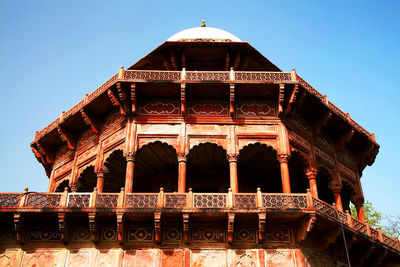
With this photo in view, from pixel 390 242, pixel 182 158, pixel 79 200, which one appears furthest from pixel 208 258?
pixel 390 242

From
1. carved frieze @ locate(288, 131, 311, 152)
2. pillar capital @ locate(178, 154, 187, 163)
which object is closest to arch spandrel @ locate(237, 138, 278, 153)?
carved frieze @ locate(288, 131, 311, 152)

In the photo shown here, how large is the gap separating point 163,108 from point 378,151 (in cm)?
996

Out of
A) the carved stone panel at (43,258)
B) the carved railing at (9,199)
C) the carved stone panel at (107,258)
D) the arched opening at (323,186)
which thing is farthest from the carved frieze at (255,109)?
the carved railing at (9,199)

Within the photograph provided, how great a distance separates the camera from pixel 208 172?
17.9m

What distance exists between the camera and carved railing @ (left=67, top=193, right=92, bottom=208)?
13406 millimetres

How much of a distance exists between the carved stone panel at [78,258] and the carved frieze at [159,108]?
532 cm

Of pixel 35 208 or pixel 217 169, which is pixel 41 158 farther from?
pixel 217 169

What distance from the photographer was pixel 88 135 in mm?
17625

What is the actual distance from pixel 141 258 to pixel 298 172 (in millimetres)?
8390

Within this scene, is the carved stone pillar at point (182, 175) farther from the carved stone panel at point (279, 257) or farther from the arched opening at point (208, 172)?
the carved stone panel at point (279, 257)

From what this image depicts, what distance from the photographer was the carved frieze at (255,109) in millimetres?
16095

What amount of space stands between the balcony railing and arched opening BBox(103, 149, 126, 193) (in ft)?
8.36

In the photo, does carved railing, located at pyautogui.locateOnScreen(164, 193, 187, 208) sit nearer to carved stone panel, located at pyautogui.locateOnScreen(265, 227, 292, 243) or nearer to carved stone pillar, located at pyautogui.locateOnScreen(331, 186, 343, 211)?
carved stone panel, located at pyautogui.locateOnScreen(265, 227, 292, 243)

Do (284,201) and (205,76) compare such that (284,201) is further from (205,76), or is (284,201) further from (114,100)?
(114,100)
